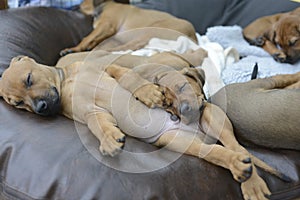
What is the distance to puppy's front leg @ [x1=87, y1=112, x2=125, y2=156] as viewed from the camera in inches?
53.6

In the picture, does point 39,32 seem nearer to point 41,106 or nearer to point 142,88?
point 41,106

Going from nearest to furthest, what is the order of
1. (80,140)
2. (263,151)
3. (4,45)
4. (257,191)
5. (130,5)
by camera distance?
(257,191)
(80,140)
(263,151)
(4,45)
(130,5)

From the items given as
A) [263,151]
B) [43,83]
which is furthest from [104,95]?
[263,151]

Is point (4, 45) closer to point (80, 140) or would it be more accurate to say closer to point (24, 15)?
point (24, 15)

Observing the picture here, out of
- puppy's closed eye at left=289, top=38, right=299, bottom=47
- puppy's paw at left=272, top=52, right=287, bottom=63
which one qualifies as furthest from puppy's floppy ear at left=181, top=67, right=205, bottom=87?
puppy's closed eye at left=289, top=38, right=299, bottom=47

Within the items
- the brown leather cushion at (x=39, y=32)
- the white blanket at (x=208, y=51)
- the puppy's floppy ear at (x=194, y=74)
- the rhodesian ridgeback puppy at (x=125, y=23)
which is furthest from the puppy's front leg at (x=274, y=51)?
the brown leather cushion at (x=39, y=32)

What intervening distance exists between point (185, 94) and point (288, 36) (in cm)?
134

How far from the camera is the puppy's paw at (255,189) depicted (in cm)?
134

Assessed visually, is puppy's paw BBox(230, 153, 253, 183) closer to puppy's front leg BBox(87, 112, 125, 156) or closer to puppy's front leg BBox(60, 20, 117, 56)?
puppy's front leg BBox(87, 112, 125, 156)

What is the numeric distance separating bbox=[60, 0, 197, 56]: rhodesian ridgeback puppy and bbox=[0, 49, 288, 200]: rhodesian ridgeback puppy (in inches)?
33.8

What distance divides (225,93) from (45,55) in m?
1.04

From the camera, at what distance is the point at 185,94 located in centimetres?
156

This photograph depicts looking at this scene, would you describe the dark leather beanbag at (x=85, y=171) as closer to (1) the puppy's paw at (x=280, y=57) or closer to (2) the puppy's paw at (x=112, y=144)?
(2) the puppy's paw at (x=112, y=144)

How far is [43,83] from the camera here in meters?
1.68
